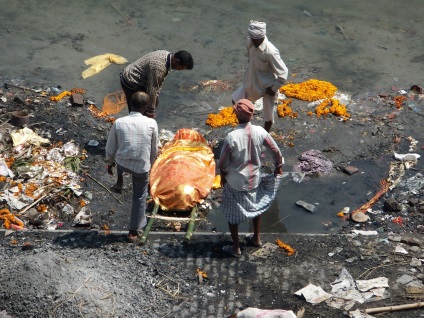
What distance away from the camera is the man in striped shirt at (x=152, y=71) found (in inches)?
320

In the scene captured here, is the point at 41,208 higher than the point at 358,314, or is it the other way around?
the point at 358,314

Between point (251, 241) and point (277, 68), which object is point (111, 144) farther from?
point (277, 68)

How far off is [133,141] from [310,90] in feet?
14.1

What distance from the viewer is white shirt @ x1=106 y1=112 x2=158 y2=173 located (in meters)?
6.94

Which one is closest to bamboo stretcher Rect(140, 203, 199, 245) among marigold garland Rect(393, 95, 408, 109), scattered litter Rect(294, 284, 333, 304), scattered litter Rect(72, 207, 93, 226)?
scattered litter Rect(72, 207, 93, 226)

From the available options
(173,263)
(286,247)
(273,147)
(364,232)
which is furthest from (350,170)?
(173,263)

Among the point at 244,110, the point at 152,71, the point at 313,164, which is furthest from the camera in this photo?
the point at 313,164

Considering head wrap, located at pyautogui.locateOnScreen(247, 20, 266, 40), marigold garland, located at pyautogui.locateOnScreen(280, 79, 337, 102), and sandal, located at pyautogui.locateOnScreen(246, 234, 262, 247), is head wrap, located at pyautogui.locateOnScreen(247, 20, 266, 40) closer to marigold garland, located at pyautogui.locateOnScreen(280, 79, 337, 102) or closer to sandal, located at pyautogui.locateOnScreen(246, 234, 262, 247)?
marigold garland, located at pyautogui.locateOnScreen(280, 79, 337, 102)

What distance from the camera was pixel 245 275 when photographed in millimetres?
7039

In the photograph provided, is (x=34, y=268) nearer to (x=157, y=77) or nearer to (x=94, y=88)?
(x=157, y=77)

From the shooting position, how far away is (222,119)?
32.3 ft

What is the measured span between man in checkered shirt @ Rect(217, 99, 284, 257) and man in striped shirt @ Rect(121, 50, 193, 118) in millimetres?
1536

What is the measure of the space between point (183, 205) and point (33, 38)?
550cm

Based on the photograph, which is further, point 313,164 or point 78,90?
point 78,90
